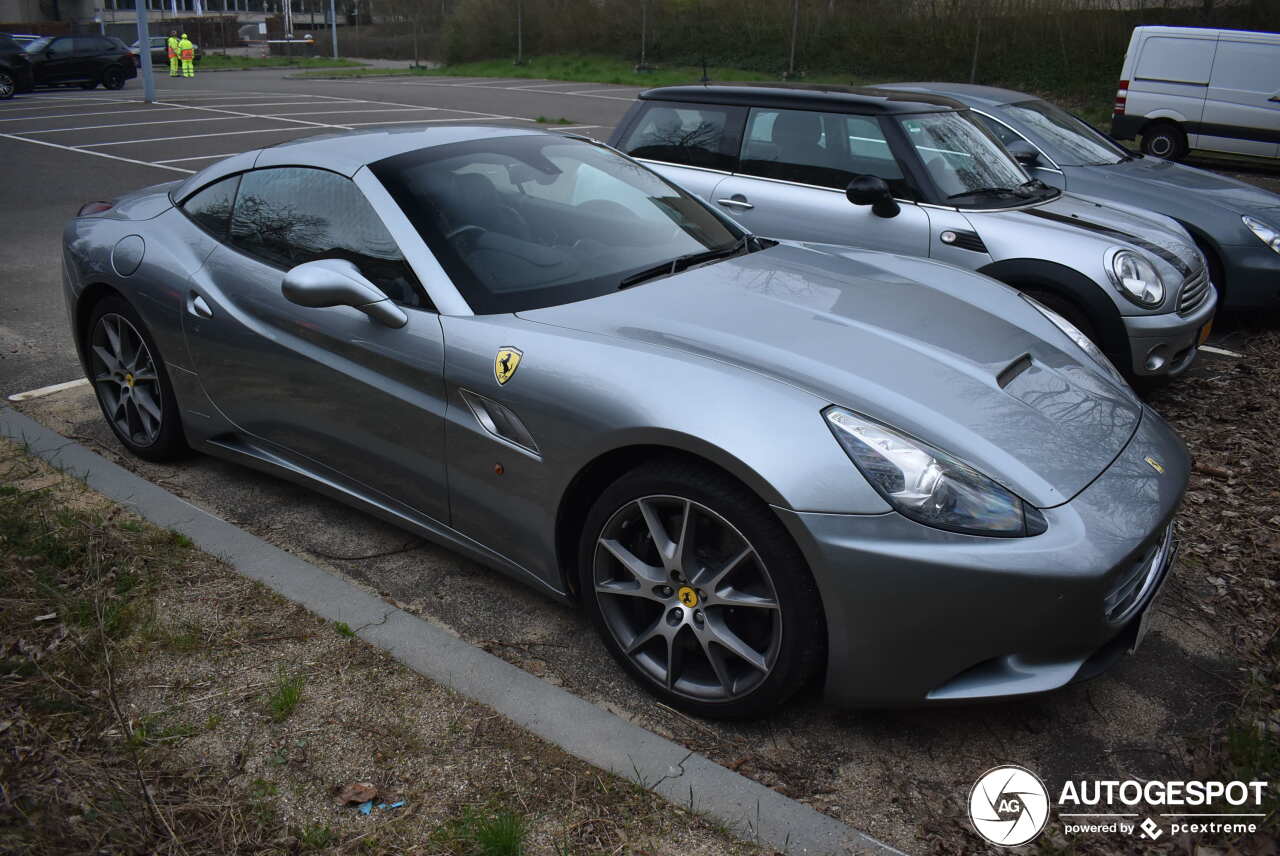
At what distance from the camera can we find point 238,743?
8.83ft

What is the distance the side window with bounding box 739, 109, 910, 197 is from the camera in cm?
578

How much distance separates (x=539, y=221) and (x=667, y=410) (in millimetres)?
1162

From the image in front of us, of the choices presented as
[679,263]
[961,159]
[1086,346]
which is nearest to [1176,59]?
[961,159]

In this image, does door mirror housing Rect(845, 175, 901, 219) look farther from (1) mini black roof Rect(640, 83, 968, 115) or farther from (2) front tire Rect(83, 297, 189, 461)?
(2) front tire Rect(83, 297, 189, 461)

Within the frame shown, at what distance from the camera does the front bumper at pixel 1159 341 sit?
5121mm

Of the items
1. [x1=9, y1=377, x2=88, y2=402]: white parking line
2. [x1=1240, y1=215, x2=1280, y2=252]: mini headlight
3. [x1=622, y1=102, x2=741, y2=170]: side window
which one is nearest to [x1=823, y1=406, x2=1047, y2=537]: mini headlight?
[x1=622, y1=102, x2=741, y2=170]: side window

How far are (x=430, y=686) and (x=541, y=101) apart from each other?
2348 cm

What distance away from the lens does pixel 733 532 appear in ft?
8.60

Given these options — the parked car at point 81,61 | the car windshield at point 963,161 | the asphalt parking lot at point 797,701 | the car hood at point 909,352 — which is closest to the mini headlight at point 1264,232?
the car windshield at point 963,161

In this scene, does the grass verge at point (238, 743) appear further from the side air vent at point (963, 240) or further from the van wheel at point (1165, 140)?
the van wheel at point (1165, 140)

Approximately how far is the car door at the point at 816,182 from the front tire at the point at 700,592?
3.33 m

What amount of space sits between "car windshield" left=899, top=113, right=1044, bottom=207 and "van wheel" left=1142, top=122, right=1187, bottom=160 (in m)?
9.98

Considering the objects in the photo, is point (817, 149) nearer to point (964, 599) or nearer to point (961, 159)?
point (961, 159)

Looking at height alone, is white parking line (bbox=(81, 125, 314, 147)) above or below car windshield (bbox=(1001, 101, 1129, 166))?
below
